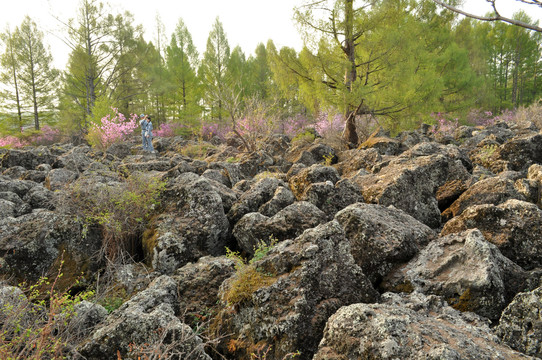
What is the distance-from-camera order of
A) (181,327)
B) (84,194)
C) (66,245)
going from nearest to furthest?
(181,327) < (66,245) < (84,194)

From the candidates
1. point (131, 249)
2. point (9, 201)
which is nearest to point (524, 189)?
point (131, 249)

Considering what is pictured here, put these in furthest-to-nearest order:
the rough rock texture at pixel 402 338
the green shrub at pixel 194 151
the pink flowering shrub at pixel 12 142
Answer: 1. the pink flowering shrub at pixel 12 142
2. the green shrub at pixel 194 151
3. the rough rock texture at pixel 402 338

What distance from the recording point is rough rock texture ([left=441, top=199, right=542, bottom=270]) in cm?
287

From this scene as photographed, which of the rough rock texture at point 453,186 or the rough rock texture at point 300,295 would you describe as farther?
the rough rock texture at point 453,186

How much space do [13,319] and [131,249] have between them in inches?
76.6

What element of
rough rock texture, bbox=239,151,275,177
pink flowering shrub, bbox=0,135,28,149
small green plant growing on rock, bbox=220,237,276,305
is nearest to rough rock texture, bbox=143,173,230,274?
small green plant growing on rock, bbox=220,237,276,305

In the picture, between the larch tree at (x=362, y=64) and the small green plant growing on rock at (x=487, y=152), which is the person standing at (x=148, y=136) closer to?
the larch tree at (x=362, y=64)

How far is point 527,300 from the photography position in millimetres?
2043

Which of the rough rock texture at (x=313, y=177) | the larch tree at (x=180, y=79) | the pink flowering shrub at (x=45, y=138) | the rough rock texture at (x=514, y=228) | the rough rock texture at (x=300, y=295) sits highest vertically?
the larch tree at (x=180, y=79)

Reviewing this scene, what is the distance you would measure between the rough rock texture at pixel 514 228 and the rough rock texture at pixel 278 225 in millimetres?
1648

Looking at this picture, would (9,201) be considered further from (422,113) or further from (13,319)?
(422,113)

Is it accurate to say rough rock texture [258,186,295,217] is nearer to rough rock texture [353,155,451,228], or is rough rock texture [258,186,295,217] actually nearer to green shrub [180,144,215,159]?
rough rock texture [353,155,451,228]

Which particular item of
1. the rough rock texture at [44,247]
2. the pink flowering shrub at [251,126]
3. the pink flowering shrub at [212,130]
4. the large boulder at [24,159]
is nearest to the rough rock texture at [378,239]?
the rough rock texture at [44,247]

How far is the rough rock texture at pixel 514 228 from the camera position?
9.41ft
